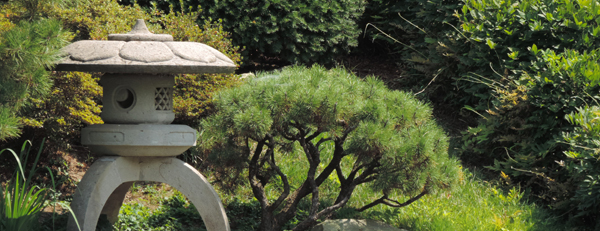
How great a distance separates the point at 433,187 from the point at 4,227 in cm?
274

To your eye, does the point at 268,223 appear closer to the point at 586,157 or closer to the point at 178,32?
the point at 178,32

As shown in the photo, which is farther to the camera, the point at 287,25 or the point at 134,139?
the point at 287,25

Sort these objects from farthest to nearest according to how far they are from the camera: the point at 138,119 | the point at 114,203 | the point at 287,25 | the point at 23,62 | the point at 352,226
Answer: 1. the point at 287,25
2. the point at 352,226
3. the point at 114,203
4. the point at 138,119
5. the point at 23,62

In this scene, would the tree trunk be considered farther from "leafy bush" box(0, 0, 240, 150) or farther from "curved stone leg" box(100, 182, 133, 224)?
"leafy bush" box(0, 0, 240, 150)

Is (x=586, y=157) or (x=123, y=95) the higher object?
(x=123, y=95)

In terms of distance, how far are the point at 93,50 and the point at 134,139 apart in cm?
59

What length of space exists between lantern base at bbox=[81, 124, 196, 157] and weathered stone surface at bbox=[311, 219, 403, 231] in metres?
1.28

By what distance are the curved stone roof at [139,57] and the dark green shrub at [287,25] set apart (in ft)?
10.1

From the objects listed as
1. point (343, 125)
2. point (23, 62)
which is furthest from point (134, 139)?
point (343, 125)

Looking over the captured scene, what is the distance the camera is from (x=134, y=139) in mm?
3311

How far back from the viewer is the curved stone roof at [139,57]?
303 cm

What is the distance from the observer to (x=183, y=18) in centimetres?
544

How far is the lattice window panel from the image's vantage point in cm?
347

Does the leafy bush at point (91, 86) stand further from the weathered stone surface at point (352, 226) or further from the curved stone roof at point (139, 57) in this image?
the weathered stone surface at point (352, 226)
